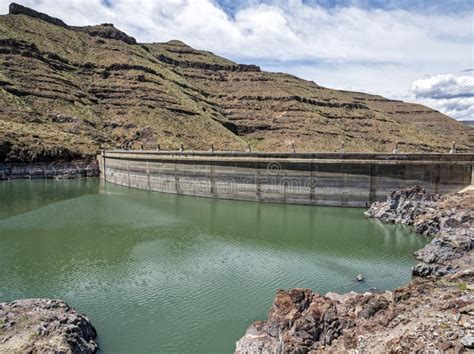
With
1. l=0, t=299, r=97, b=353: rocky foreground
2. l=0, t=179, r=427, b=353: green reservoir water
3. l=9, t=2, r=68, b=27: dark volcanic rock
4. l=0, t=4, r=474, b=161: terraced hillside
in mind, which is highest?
l=9, t=2, r=68, b=27: dark volcanic rock

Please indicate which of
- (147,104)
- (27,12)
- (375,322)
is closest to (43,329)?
(375,322)

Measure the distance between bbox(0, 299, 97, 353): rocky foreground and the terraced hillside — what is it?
1912 inches

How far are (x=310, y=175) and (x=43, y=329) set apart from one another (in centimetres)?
2647

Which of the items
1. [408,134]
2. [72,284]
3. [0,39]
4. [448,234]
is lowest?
[72,284]

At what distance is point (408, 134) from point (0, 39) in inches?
3789

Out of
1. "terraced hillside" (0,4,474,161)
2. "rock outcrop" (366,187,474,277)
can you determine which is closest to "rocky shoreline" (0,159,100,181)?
"terraced hillside" (0,4,474,161)

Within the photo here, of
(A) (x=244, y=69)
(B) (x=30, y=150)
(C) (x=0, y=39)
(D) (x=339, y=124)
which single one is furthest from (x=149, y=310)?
(A) (x=244, y=69)

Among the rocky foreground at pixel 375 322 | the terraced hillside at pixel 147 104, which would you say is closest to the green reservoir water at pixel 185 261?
the rocky foreground at pixel 375 322

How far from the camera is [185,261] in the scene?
65.3 ft

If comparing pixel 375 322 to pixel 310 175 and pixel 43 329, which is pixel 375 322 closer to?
pixel 43 329

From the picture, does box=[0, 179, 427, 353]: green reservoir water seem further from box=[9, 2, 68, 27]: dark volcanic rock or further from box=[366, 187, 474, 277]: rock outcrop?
box=[9, 2, 68, 27]: dark volcanic rock

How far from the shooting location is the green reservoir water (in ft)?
44.2

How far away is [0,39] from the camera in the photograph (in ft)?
253

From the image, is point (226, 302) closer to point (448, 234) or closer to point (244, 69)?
point (448, 234)
